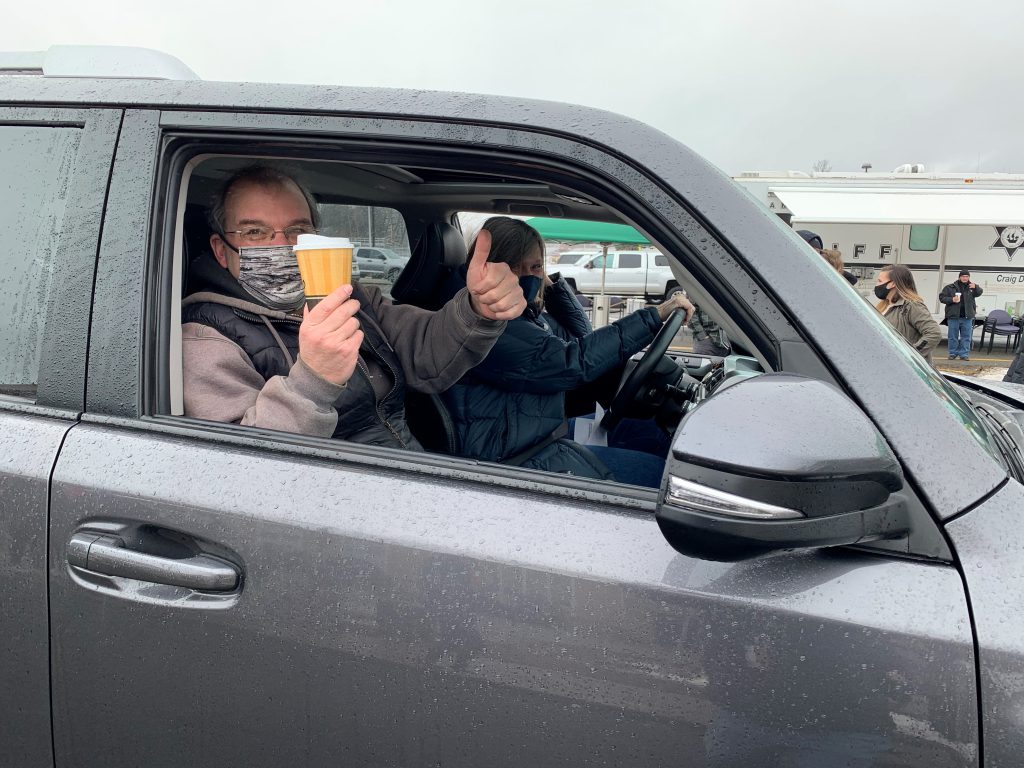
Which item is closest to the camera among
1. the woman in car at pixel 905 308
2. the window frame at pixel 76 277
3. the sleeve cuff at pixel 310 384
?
the window frame at pixel 76 277

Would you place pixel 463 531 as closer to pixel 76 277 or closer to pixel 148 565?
pixel 148 565

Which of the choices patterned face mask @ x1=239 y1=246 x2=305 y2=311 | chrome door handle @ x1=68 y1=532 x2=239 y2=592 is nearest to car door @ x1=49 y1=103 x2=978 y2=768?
chrome door handle @ x1=68 y1=532 x2=239 y2=592

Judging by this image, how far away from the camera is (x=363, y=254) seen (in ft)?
9.80

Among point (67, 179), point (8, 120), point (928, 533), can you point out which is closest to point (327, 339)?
point (67, 179)

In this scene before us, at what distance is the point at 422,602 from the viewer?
1.10m

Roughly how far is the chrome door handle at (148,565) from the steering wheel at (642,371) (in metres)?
2.21

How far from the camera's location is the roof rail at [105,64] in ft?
4.91

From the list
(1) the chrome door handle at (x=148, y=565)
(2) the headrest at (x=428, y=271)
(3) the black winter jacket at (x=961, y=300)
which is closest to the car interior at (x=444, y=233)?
(2) the headrest at (x=428, y=271)

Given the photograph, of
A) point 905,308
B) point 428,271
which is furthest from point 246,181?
point 905,308

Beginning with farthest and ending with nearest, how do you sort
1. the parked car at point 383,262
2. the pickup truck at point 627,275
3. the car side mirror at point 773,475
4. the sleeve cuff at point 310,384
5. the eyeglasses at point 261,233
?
the pickup truck at point 627,275 → the parked car at point 383,262 → the eyeglasses at point 261,233 → the sleeve cuff at point 310,384 → the car side mirror at point 773,475

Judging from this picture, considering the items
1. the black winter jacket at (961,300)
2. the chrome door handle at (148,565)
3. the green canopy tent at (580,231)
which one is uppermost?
the black winter jacket at (961,300)

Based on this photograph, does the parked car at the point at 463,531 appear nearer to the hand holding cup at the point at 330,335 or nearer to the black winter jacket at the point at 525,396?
the hand holding cup at the point at 330,335

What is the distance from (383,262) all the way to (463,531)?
2.31m

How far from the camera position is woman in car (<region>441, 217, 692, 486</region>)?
2555 millimetres
